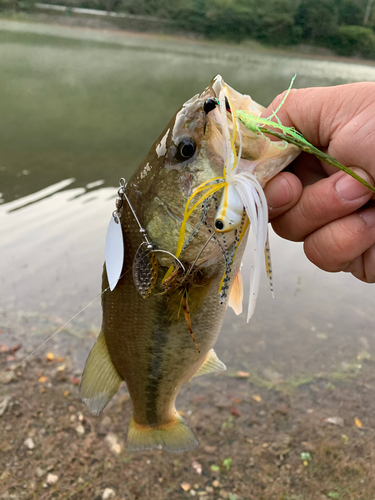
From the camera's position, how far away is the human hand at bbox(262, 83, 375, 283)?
4.28 feet

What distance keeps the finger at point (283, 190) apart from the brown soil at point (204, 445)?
2.42 m

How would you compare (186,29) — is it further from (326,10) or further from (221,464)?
(221,464)

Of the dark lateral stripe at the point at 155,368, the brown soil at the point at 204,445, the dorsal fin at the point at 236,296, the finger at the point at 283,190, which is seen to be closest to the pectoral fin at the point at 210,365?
the dark lateral stripe at the point at 155,368

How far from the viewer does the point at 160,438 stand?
7.25 ft

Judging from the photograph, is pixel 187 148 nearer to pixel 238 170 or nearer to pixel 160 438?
pixel 238 170

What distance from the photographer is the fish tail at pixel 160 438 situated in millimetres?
2188

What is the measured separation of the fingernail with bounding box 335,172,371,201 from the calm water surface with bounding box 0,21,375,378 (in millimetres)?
2942

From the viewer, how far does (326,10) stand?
43.3 meters

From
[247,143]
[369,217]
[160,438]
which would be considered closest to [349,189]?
[369,217]

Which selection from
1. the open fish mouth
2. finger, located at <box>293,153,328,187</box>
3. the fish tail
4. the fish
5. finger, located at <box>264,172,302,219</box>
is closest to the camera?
the open fish mouth

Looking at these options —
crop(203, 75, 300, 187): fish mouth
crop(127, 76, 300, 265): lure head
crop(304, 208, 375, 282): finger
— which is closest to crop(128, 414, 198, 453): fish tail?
crop(127, 76, 300, 265): lure head

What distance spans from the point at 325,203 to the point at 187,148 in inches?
23.6

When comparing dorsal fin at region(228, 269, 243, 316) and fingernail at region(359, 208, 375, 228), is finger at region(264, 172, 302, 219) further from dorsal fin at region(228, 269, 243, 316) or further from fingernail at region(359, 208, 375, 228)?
dorsal fin at region(228, 269, 243, 316)

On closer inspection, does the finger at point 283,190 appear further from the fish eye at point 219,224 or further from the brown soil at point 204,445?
the brown soil at point 204,445
